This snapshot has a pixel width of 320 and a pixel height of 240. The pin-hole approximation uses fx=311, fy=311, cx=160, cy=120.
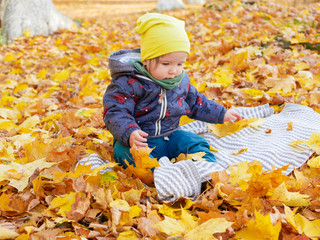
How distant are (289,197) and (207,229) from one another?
0.49 meters

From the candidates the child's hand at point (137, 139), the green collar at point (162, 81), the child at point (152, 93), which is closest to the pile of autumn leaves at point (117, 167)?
the child's hand at point (137, 139)

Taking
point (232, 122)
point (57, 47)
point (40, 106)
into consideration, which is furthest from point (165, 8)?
point (232, 122)

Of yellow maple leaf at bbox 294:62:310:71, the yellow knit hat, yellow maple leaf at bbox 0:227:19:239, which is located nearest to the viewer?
yellow maple leaf at bbox 0:227:19:239

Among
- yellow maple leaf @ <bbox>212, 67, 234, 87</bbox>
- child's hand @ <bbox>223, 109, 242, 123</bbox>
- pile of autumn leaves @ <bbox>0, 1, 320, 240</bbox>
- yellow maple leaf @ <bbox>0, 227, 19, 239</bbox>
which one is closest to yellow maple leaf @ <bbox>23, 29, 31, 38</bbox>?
pile of autumn leaves @ <bbox>0, 1, 320, 240</bbox>

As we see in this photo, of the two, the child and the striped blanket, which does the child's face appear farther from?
the striped blanket

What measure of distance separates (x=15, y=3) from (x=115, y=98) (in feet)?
20.2

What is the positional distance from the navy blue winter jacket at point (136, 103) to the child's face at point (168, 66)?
8 centimetres

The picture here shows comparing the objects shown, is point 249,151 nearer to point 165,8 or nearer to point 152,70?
point 152,70

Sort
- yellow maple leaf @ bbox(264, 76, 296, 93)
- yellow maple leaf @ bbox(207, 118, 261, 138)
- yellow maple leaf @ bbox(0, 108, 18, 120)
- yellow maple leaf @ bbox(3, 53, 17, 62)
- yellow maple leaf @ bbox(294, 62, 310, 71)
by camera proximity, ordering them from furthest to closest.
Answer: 1. yellow maple leaf @ bbox(3, 53, 17, 62)
2. yellow maple leaf @ bbox(294, 62, 310, 71)
3. yellow maple leaf @ bbox(264, 76, 296, 93)
4. yellow maple leaf @ bbox(0, 108, 18, 120)
5. yellow maple leaf @ bbox(207, 118, 261, 138)

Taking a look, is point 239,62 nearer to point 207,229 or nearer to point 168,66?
point 168,66

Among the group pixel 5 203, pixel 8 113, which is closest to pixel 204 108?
pixel 5 203

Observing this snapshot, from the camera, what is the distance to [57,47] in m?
5.95

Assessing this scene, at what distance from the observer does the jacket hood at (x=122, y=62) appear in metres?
2.00

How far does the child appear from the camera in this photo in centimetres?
192
